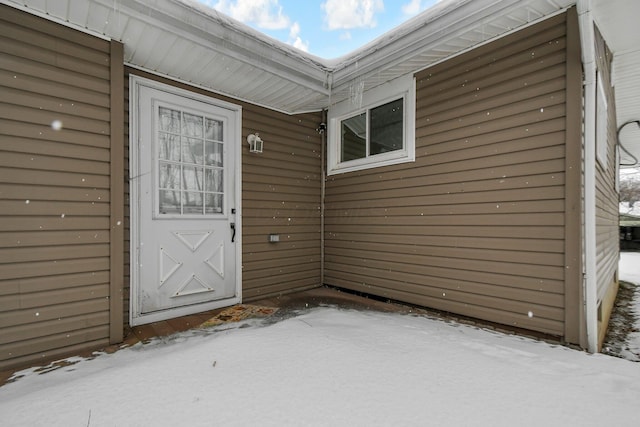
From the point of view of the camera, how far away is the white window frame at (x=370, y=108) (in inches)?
135

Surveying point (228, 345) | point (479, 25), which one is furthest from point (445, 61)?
point (228, 345)

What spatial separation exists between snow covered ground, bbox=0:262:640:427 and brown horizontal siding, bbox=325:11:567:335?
57cm

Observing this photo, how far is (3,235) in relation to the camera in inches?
80.2

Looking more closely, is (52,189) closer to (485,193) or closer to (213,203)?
(213,203)

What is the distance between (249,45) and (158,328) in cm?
277

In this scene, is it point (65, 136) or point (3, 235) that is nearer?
point (3, 235)

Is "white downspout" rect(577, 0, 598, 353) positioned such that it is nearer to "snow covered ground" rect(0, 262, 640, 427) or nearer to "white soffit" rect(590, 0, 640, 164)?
"snow covered ground" rect(0, 262, 640, 427)

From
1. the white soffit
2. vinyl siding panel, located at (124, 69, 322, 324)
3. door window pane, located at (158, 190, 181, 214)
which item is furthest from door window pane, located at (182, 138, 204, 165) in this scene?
the white soffit

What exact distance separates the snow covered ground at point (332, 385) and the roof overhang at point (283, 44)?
2496mm

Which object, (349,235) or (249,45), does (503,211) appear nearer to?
(349,235)

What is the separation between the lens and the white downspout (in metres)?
2.24

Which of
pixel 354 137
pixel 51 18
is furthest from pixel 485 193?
pixel 51 18

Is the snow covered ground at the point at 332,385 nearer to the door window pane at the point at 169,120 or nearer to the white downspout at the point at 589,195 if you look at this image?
the white downspout at the point at 589,195

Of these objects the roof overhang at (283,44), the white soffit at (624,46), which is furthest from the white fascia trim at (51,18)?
the white soffit at (624,46)
